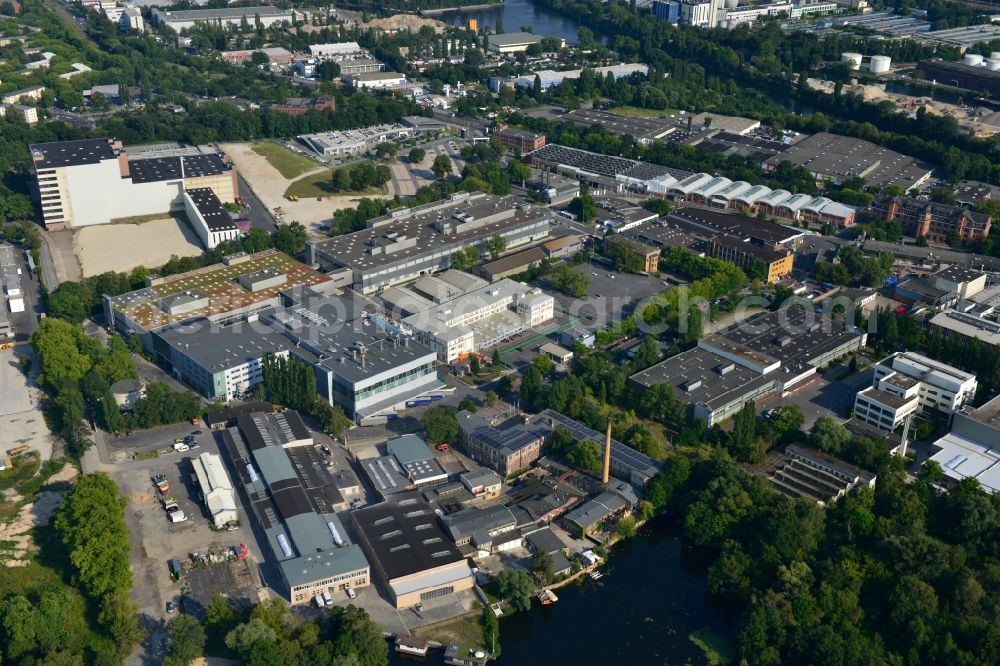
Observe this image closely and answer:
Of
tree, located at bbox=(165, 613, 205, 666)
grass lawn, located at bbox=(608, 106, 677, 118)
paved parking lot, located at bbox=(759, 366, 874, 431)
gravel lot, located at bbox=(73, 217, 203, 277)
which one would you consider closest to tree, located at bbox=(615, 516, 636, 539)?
paved parking lot, located at bbox=(759, 366, 874, 431)

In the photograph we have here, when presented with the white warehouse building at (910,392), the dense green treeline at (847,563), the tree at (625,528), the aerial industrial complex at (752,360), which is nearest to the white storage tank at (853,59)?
the aerial industrial complex at (752,360)

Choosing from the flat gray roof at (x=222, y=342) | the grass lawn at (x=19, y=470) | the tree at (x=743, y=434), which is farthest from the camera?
the flat gray roof at (x=222, y=342)

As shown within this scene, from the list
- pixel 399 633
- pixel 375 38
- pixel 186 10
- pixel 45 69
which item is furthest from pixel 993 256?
pixel 186 10

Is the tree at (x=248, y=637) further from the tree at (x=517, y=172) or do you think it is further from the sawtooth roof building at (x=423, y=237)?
the tree at (x=517, y=172)

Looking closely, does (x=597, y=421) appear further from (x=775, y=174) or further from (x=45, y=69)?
(x=45, y=69)

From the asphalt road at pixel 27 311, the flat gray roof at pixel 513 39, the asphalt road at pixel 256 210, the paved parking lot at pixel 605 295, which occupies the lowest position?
the paved parking lot at pixel 605 295

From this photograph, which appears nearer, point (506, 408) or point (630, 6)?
point (506, 408)
